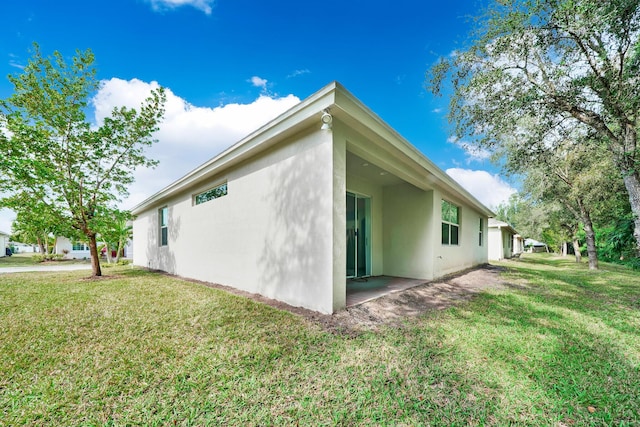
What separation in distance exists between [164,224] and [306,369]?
9.86 meters

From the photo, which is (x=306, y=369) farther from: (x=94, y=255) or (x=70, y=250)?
(x=70, y=250)

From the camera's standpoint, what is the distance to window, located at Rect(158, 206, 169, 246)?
9.67 meters

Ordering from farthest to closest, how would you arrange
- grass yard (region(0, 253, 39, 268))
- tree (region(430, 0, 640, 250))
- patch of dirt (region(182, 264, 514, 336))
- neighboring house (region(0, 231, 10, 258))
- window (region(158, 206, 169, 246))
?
neighboring house (region(0, 231, 10, 258)) < grass yard (region(0, 253, 39, 268)) < window (region(158, 206, 169, 246)) < tree (region(430, 0, 640, 250)) < patch of dirt (region(182, 264, 514, 336))

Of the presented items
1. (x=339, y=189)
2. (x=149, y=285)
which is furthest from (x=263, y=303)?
(x=149, y=285)

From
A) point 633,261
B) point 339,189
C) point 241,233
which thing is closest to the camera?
point 339,189

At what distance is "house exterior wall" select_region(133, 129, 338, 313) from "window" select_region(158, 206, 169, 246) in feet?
9.36

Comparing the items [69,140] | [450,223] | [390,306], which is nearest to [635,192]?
[450,223]

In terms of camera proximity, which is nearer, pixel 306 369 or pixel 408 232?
pixel 306 369

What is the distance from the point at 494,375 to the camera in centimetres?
240

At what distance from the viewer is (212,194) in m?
7.34

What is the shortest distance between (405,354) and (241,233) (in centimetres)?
426

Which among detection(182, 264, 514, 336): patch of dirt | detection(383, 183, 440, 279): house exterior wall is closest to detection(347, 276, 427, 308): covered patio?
detection(182, 264, 514, 336): patch of dirt

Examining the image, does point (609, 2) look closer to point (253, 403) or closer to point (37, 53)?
point (253, 403)

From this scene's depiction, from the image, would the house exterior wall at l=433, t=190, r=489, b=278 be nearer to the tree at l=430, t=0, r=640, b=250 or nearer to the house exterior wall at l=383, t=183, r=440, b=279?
the house exterior wall at l=383, t=183, r=440, b=279
